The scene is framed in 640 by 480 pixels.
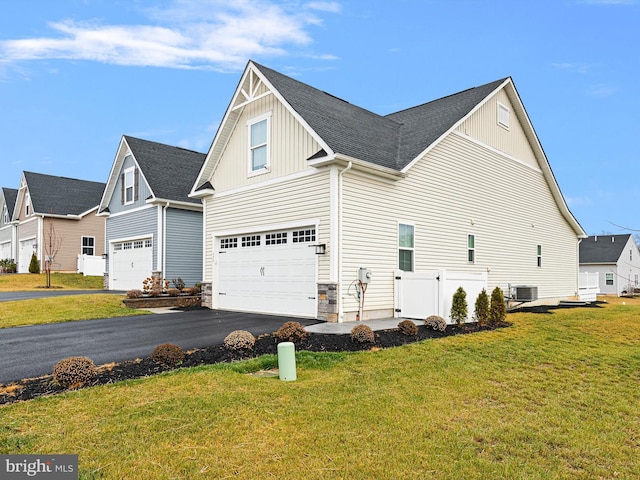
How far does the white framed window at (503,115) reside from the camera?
17.9m

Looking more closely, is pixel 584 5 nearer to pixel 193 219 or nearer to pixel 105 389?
pixel 105 389

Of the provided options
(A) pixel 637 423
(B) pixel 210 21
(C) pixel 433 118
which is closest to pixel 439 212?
(C) pixel 433 118

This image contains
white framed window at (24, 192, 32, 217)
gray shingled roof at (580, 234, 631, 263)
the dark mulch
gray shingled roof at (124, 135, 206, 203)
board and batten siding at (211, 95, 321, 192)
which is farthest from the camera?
gray shingled roof at (580, 234, 631, 263)

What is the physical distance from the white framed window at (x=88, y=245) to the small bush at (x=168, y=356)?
92.1 feet

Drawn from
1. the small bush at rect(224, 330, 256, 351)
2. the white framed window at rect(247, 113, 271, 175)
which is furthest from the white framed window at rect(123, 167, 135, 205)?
the small bush at rect(224, 330, 256, 351)

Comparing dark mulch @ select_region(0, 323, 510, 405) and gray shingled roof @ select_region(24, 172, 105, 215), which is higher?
gray shingled roof @ select_region(24, 172, 105, 215)

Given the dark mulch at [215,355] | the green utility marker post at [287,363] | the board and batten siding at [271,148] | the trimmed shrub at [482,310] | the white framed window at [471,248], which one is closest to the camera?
the dark mulch at [215,355]

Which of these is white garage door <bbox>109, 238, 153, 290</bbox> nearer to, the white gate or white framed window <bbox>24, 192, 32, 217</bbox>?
the white gate

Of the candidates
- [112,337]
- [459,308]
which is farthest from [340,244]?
[112,337]

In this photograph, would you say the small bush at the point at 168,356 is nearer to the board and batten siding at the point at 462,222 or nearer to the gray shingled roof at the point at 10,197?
the board and batten siding at the point at 462,222

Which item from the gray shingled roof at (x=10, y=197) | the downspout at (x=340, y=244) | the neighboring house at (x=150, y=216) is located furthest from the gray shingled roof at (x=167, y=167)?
the gray shingled roof at (x=10, y=197)

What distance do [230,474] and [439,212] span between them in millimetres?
12363

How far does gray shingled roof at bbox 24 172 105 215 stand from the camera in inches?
1221

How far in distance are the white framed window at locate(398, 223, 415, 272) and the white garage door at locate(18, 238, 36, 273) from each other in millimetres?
29135
